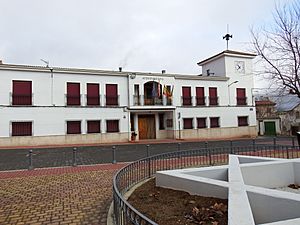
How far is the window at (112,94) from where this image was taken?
25.9 metres

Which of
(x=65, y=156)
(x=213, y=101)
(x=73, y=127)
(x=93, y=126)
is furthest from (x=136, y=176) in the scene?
(x=213, y=101)

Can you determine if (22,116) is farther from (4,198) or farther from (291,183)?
(291,183)

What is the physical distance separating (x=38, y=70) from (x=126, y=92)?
8.51 metres

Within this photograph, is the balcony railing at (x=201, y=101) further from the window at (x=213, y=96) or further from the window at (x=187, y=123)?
the window at (x=187, y=123)

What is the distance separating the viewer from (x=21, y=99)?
22.7 m

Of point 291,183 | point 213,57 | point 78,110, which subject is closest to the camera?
point 291,183

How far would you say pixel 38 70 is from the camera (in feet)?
76.1

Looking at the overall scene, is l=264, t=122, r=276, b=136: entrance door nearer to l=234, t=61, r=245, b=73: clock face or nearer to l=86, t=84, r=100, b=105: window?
l=234, t=61, r=245, b=73: clock face

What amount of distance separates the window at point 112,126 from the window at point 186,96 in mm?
8150

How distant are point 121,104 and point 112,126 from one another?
2.43m

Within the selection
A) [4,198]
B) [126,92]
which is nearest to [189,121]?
[126,92]

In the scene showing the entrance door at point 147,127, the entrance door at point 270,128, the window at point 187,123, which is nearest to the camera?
the entrance door at point 147,127

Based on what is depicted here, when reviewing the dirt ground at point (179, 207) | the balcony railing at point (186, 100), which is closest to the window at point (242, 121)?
the balcony railing at point (186, 100)

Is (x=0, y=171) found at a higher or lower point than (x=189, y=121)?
lower
